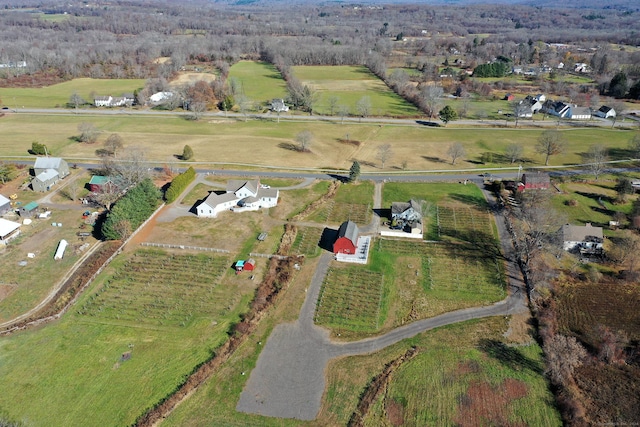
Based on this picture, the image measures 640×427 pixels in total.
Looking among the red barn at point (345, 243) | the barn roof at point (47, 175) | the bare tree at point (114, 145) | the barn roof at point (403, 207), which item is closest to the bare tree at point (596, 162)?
the barn roof at point (403, 207)

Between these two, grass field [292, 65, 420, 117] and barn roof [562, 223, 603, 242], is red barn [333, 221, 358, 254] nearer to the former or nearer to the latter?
barn roof [562, 223, 603, 242]

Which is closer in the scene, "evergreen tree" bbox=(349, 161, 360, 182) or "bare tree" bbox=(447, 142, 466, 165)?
"evergreen tree" bbox=(349, 161, 360, 182)

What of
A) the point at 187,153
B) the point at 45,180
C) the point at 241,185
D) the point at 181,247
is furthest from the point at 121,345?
the point at 187,153

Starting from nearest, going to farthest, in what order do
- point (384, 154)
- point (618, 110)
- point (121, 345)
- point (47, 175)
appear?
point (121, 345) < point (47, 175) < point (384, 154) < point (618, 110)

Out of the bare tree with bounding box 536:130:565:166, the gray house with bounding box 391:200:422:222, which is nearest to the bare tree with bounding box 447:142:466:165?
the bare tree with bounding box 536:130:565:166

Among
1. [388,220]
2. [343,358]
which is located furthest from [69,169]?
[343,358]

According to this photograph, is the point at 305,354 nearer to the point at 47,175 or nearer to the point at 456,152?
the point at 47,175

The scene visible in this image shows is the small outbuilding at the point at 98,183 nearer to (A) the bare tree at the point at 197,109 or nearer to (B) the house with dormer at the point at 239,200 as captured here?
(B) the house with dormer at the point at 239,200
